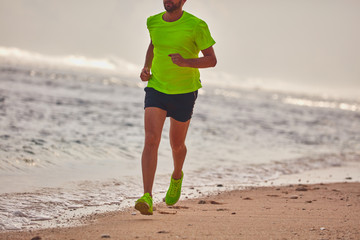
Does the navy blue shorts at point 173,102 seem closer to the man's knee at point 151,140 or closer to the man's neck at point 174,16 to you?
the man's knee at point 151,140

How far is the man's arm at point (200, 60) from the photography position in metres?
3.99

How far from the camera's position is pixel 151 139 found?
4.20 meters

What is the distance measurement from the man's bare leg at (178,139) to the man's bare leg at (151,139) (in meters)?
0.29

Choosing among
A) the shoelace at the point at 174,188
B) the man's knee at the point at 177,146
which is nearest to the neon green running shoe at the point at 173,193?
the shoelace at the point at 174,188

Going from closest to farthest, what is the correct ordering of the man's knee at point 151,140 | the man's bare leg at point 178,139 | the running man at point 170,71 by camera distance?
the running man at point 170,71 < the man's knee at point 151,140 < the man's bare leg at point 178,139

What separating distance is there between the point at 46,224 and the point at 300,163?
6360 millimetres

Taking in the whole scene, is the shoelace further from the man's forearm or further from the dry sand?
the man's forearm

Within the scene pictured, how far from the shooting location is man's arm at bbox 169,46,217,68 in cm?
399

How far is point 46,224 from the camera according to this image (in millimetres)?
4145

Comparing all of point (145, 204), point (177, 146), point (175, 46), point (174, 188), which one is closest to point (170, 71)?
point (175, 46)

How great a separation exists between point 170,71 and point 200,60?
309 mm

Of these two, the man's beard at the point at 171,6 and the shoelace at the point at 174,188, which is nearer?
the man's beard at the point at 171,6

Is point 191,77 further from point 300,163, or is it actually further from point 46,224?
point 300,163

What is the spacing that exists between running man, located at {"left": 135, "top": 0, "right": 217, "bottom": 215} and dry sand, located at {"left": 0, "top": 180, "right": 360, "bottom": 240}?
0.36m
